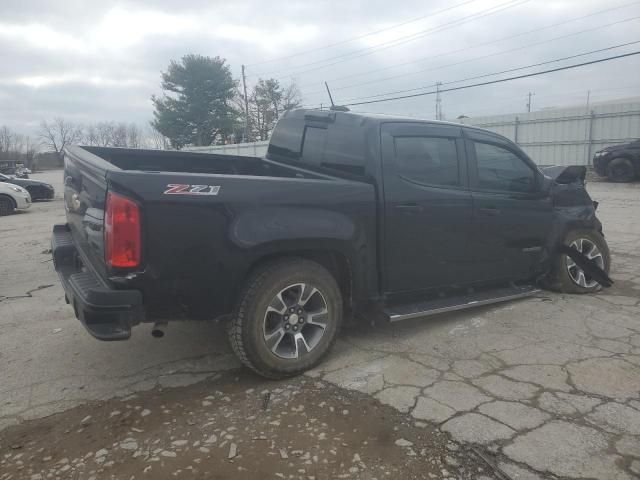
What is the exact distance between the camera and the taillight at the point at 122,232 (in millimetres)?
2752

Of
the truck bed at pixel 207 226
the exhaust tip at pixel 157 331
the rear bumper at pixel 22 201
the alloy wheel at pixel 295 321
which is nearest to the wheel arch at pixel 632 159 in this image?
the truck bed at pixel 207 226

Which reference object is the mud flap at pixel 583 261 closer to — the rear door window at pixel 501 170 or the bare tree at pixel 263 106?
the rear door window at pixel 501 170

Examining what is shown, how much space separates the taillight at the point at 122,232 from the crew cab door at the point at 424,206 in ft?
5.89

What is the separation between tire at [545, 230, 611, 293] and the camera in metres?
5.19

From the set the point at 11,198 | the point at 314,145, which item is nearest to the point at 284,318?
the point at 314,145

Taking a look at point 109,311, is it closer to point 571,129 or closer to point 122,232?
point 122,232

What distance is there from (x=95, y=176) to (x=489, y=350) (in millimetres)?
3133

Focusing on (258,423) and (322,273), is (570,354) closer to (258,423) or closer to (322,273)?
(322,273)

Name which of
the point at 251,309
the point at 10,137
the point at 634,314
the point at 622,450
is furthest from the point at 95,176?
the point at 10,137

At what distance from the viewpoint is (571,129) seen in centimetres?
2283

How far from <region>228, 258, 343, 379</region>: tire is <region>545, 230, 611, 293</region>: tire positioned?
113 inches

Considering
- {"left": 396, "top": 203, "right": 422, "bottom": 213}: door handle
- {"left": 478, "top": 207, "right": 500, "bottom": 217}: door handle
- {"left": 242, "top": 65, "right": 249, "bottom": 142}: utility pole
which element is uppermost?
{"left": 242, "top": 65, "right": 249, "bottom": 142}: utility pole

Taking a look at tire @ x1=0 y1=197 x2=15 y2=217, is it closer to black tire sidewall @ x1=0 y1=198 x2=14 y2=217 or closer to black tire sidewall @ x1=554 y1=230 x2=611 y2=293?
black tire sidewall @ x1=0 y1=198 x2=14 y2=217

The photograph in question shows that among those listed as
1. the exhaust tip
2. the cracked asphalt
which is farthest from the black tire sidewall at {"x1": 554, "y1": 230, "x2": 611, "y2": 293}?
the exhaust tip
